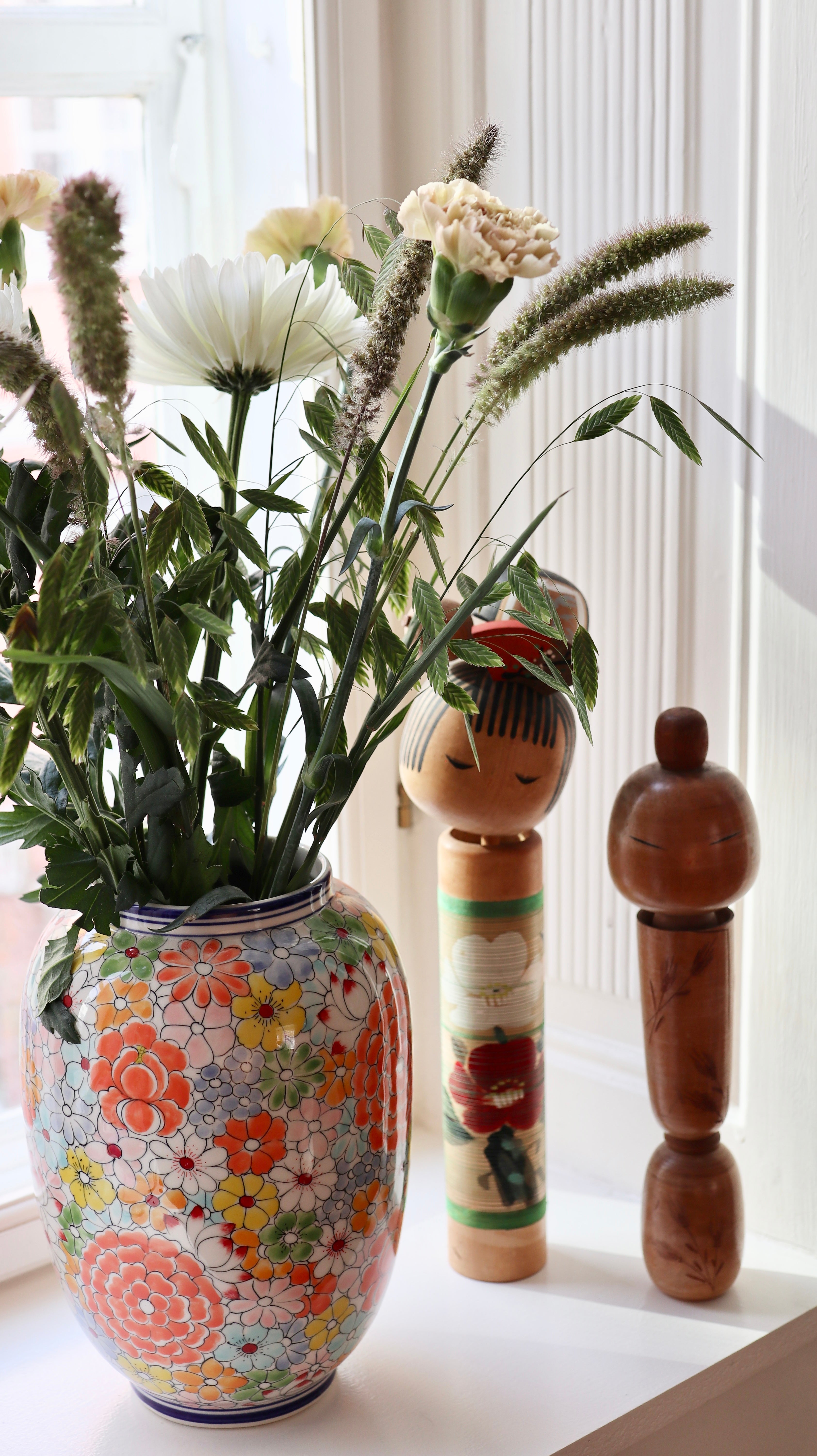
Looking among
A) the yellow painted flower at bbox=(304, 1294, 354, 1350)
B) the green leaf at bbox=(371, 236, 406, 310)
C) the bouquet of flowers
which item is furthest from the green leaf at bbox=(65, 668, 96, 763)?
the yellow painted flower at bbox=(304, 1294, 354, 1350)

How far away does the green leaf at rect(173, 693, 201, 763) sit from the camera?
22.1 inches

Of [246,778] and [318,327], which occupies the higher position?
[318,327]

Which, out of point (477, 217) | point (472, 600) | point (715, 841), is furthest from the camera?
point (715, 841)

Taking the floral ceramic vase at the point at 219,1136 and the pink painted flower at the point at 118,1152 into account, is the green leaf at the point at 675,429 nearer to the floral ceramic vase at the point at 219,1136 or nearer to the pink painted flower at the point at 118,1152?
the floral ceramic vase at the point at 219,1136

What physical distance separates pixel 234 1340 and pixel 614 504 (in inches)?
24.1

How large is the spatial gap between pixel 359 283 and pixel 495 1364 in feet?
2.18

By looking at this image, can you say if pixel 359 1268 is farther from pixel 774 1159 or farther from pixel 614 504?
pixel 614 504

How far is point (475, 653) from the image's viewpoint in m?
0.65

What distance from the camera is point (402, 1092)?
2.35ft

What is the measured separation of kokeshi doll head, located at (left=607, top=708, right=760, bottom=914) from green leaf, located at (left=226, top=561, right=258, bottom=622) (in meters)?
0.32

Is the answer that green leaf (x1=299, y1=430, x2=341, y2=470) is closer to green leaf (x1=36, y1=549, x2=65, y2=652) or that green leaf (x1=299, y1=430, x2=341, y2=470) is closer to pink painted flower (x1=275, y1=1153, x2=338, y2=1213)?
green leaf (x1=36, y1=549, x2=65, y2=652)

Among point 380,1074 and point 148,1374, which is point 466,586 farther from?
point 148,1374

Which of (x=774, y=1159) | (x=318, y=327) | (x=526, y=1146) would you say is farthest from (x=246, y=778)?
(x=774, y=1159)

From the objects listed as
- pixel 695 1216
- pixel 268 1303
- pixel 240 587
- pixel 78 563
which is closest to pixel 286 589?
pixel 240 587
